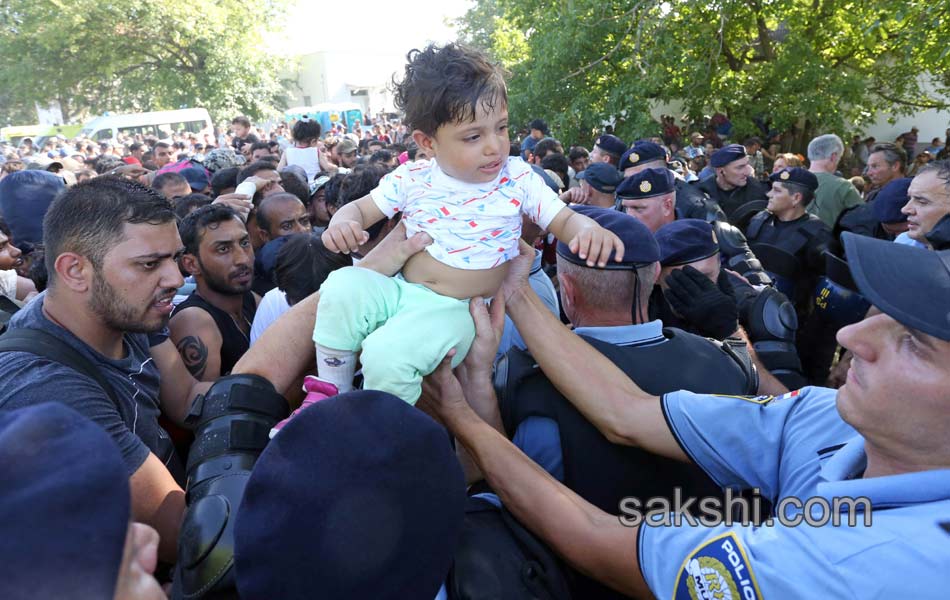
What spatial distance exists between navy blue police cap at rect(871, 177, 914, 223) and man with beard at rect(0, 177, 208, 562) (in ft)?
16.3

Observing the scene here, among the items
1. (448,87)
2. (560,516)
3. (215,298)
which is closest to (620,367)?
(560,516)

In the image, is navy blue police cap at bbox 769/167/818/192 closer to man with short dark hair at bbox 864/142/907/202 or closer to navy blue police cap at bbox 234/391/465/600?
man with short dark hair at bbox 864/142/907/202

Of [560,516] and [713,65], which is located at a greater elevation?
[713,65]

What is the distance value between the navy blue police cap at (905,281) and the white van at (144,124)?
75.2 ft

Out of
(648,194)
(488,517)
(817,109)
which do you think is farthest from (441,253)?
(817,109)

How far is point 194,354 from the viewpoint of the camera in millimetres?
2750

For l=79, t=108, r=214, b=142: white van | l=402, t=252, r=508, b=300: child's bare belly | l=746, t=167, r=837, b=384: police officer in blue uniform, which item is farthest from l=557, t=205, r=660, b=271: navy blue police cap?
l=79, t=108, r=214, b=142: white van

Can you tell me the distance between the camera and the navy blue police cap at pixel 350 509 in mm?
994

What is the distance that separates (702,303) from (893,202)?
285 centimetres

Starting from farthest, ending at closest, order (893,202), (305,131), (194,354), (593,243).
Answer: (305,131) → (893,202) → (194,354) → (593,243)

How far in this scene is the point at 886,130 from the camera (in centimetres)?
1731

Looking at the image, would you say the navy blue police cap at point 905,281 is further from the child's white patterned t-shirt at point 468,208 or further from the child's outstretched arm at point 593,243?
the child's white patterned t-shirt at point 468,208

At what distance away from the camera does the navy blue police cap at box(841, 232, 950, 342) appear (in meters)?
1.18

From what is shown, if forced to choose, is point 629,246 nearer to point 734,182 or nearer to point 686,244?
point 686,244
